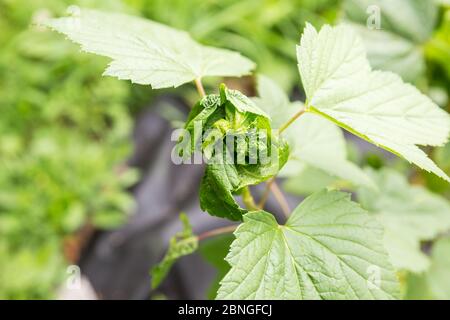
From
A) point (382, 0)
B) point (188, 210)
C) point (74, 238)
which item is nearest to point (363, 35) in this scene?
point (382, 0)

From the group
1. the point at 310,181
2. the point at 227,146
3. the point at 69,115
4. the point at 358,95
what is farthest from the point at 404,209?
the point at 69,115

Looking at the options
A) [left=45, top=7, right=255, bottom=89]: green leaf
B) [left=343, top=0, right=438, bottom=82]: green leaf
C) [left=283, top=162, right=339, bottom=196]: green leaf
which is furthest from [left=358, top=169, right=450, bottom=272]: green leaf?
[left=45, top=7, right=255, bottom=89]: green leaf

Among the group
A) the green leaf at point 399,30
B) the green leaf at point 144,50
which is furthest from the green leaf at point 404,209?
the green leaf at point 144,50

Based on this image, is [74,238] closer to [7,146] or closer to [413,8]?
[7,146]

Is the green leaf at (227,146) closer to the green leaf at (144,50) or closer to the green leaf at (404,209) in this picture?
the green leaf at (144,50)

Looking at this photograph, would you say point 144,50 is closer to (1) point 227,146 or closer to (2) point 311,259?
(1) point 227,146

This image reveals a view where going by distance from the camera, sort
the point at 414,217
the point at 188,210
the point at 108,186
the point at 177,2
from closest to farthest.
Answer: the point at 414,217, the point at 188,210, the point at 108,186, the point at 177,2

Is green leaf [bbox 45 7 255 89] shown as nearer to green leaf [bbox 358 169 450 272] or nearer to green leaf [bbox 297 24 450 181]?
green leaf [bbox 297 24 450 181]
